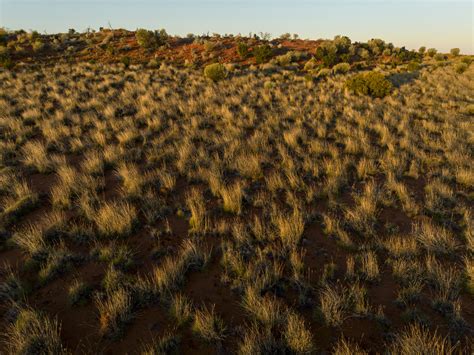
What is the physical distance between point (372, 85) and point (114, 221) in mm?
18947

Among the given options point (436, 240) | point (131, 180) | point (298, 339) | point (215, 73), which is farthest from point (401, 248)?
point (215, 73)

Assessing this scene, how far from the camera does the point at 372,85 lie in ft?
61.3

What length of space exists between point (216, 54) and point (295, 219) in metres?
34.2

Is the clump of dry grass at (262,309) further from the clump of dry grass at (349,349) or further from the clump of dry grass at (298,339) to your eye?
the clump of dry grass at (349,349)

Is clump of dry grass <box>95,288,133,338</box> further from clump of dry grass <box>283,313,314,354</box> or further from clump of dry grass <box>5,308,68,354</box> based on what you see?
clump of dry grass <box>283,313,314,354</box>

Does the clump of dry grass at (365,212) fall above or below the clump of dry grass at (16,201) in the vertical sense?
below

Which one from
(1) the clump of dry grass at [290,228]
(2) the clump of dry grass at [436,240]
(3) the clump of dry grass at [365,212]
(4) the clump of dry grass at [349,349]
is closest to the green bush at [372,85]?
(3) the clump of dry grass at [365,212]

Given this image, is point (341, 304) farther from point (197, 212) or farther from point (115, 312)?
point (197, 212)

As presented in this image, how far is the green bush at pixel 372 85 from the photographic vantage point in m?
18.4

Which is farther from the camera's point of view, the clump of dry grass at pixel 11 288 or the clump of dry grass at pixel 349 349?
the clump of dry grass at pixel 11 288

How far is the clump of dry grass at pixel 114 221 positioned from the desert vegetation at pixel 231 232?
3 centimetres

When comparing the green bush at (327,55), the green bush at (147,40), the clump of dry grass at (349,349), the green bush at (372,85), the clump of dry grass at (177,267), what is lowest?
the clump of dry grass at (349,349)

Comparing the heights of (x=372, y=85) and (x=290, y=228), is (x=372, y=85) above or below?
above

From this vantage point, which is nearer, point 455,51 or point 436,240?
point 436,240
